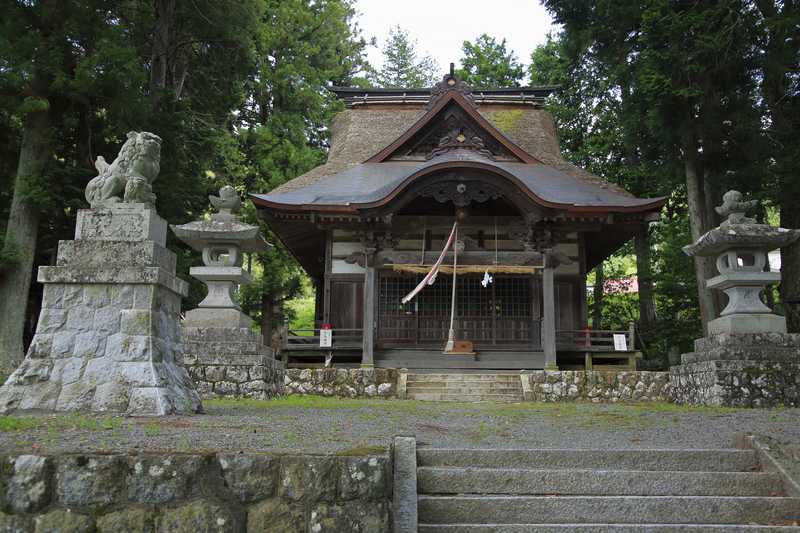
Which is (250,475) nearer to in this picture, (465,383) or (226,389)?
(226,389)

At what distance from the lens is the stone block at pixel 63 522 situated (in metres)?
3.21

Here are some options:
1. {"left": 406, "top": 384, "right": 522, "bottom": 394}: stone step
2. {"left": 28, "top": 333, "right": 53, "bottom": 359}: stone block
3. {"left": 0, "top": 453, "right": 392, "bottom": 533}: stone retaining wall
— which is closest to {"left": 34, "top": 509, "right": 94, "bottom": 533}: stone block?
{"left": 0, "top": 453, "right": 392, "bottom": 533}: stone retaining wall

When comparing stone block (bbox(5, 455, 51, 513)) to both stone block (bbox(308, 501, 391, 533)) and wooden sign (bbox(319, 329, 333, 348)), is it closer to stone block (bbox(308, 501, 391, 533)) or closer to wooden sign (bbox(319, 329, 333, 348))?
stone block (bbox(308, 501, 391, 533))

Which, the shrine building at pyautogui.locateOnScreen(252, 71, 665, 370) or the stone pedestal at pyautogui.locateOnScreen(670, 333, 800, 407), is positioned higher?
the shrine building at pyautogui.locateOnScreen(252, 71, 665, 370)

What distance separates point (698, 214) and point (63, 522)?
1409 centimetres

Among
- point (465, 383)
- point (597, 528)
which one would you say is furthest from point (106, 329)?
point (465, 383)

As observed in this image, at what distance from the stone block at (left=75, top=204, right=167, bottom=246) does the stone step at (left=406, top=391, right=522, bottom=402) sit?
7070 mm

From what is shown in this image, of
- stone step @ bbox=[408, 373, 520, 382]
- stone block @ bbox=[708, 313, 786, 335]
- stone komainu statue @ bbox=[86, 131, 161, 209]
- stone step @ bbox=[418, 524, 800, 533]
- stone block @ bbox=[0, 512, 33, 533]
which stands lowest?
stone step @ bbox=[418, 524, 800, 533]

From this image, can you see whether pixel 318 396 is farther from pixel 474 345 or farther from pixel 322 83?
pixel 322 83

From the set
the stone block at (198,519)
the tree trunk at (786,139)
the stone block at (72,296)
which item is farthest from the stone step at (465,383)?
the stone block at (198,519)

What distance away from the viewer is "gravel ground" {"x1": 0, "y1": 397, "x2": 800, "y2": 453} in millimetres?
3734

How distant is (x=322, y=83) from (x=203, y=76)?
5.06 m

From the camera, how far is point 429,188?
13797 millimetres

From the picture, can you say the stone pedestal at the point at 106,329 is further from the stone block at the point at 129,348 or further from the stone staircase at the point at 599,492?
A: the stone staircase at the point at 599,492
